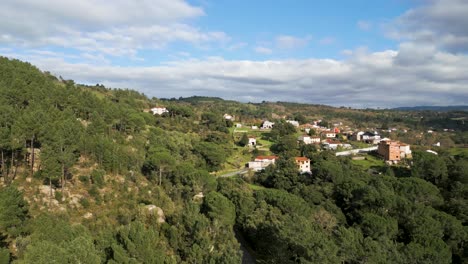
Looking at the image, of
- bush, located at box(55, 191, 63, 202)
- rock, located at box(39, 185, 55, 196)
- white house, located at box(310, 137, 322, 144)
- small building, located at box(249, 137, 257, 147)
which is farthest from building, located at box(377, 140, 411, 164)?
rock, located at box(39, 185, 55, 196)

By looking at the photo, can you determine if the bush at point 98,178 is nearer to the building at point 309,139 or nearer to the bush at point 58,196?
the bush at point 58,196

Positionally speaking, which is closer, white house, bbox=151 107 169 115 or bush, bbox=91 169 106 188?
bush, bbox=91 169 106 188

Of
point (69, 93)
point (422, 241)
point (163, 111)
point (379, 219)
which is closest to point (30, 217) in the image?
point (69, 93)

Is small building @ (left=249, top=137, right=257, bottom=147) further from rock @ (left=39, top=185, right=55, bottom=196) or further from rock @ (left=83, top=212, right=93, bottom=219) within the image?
rock @ (left=39, top=185, right=55, bottom=196)

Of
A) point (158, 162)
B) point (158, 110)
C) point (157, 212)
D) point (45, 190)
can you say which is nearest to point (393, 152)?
point (158, 162)

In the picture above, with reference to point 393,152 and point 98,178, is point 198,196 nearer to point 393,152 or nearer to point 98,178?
point 98,178

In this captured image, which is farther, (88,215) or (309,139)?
(309,139)

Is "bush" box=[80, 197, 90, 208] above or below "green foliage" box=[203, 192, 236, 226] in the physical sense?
above

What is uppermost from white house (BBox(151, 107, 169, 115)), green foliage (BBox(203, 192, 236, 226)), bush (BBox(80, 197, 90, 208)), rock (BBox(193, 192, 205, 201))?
white house (BBox(151, 107, 169, 115))
